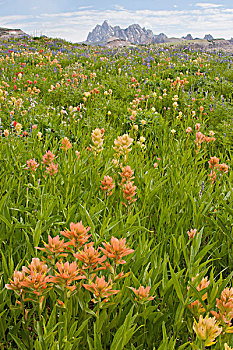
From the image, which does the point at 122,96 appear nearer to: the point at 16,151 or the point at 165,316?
the point at 16,151

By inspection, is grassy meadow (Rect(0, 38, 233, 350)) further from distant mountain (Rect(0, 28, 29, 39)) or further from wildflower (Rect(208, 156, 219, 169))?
distant mountain (Rect(0, 28, 29, 39))

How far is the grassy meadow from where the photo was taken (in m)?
1.21

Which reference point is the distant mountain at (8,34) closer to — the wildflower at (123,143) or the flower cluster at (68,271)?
the wildflower at (123,143)

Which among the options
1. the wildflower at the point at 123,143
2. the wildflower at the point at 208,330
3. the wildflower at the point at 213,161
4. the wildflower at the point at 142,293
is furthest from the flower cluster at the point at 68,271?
the wildflower at the point at 213,161

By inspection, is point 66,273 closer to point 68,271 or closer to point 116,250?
point 68,271

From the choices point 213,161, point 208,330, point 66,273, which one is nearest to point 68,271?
point 66,273

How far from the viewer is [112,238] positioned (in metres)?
1.17

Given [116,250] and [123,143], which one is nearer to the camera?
[116,250]

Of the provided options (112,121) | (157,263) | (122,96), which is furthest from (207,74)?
(157,263)

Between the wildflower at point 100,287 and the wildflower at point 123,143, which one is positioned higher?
the wildflower at point 123,143

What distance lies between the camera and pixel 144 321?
146 cm

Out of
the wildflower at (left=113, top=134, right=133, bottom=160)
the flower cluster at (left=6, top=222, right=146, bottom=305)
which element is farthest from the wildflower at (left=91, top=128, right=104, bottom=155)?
the flower cluster at (left=6, top=222, right=146, bottom=305)

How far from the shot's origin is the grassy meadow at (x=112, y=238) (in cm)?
121

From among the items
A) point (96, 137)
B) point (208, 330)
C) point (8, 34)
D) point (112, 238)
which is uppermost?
point (8, 34)
